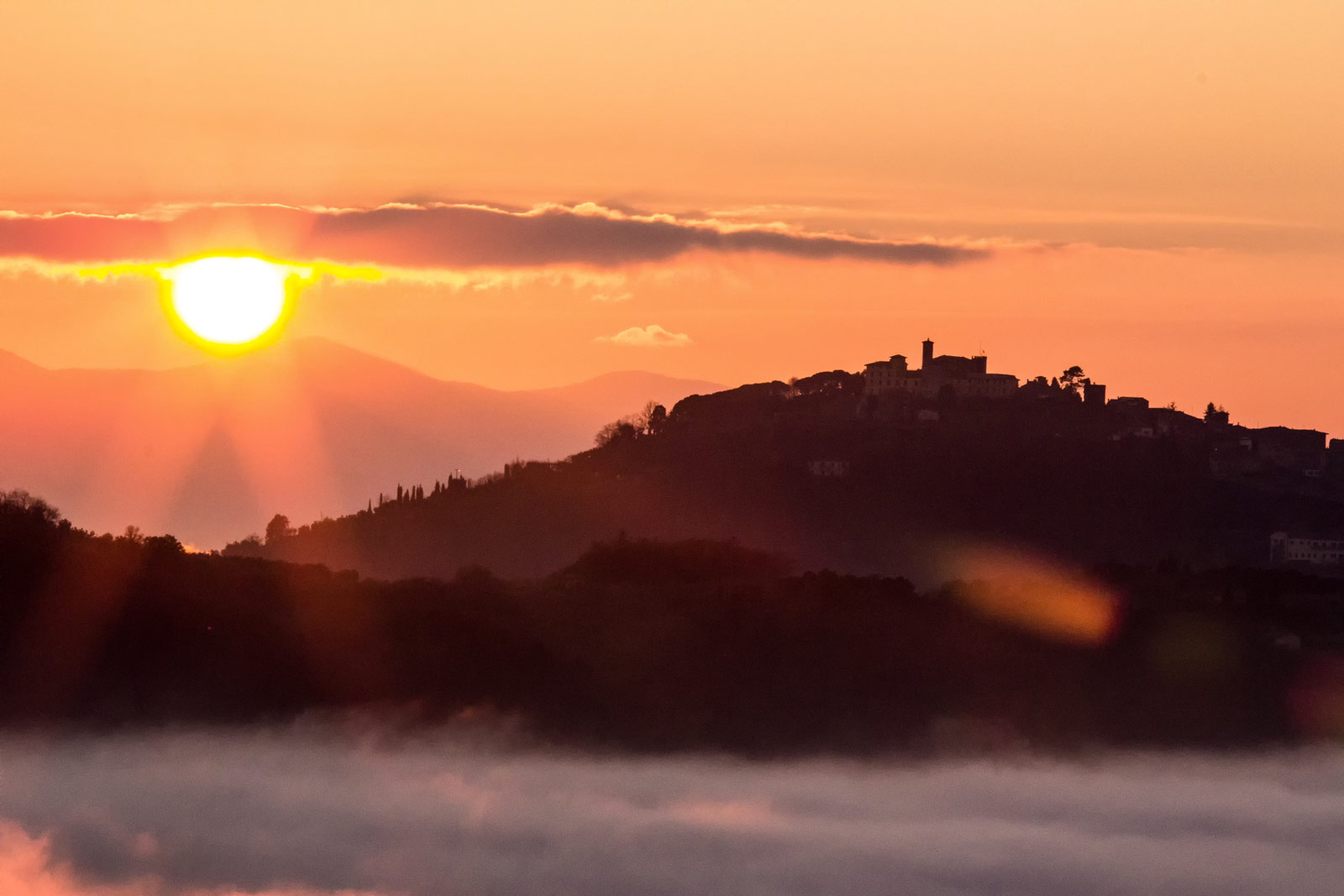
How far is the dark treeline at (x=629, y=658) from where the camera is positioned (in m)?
92.8

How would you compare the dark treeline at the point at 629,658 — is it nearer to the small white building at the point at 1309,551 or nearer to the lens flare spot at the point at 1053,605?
the lens flare spot at the point at 1053,605

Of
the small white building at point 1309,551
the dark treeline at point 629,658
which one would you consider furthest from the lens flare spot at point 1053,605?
the small white building at point 1309,551

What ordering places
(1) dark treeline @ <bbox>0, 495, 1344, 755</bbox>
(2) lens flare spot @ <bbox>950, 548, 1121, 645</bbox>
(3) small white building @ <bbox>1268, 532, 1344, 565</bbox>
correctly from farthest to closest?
1. (3) small white building @ <bbox>1268, 532, 1344, 565</bbox>
2. (2) lens flare spot @ <bbox>950, 548, 1121, 645</bbox>
3. (1) dark treeline @ <bbox>0, 495, 1344, 755</bbox>

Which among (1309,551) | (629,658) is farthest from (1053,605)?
(1309,551)

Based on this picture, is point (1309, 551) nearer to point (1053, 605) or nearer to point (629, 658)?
point (1053, 605)

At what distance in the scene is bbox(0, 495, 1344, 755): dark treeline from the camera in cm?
9275

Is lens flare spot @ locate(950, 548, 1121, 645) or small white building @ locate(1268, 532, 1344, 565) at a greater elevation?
small white building @ locate(1268, 532, 1344, 565)

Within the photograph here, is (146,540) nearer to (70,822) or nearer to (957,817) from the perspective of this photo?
(70,822)

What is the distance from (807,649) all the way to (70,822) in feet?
144

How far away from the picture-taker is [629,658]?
106m

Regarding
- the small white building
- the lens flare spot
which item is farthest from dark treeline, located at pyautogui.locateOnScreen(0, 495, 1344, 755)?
the small white building

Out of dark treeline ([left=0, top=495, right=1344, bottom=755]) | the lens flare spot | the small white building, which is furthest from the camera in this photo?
the small white building

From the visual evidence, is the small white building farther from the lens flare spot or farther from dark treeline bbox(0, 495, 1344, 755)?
dark treeline bbox(0, 495, 1344, 755)

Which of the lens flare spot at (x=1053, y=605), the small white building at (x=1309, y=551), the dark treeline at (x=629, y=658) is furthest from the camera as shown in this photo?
the small white building at (x=1309, y=551)
